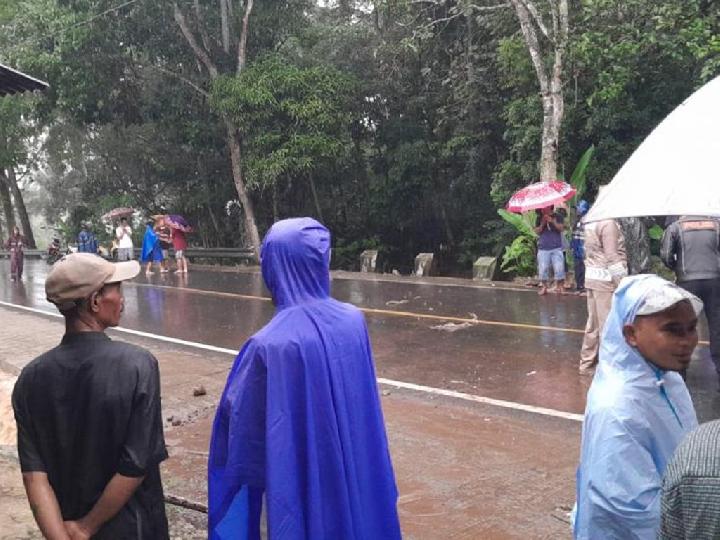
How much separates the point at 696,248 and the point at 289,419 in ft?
17.1

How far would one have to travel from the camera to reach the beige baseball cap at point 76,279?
9.04 feet

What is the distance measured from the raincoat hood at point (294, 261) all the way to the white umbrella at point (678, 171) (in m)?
1.02

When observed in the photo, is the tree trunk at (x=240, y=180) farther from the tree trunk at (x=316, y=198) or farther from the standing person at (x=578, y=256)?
the standing person at (x=578, y=256)

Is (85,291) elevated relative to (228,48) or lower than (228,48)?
lower

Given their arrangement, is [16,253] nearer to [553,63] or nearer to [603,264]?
[553,63]

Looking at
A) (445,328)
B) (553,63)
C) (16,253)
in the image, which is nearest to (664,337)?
(445,328)

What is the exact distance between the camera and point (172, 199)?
29.5m

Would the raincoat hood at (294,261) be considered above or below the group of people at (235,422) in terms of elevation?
above

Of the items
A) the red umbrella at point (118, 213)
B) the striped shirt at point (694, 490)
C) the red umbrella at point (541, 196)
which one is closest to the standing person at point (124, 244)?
the red umbrella at point (118, 213)

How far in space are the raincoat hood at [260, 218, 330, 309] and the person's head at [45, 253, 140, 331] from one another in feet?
1.87

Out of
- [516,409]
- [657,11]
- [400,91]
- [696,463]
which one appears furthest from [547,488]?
[400,91]

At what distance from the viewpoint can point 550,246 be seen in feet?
43.6

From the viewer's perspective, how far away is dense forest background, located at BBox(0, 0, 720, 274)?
1727cm

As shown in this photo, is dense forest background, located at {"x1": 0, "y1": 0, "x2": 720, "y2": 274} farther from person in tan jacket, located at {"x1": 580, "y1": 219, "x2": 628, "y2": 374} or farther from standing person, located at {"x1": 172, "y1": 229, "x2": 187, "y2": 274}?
person in tan jacket, located at {"x1": 580, "y1": 219, "x2": 628, "y2": 374}
